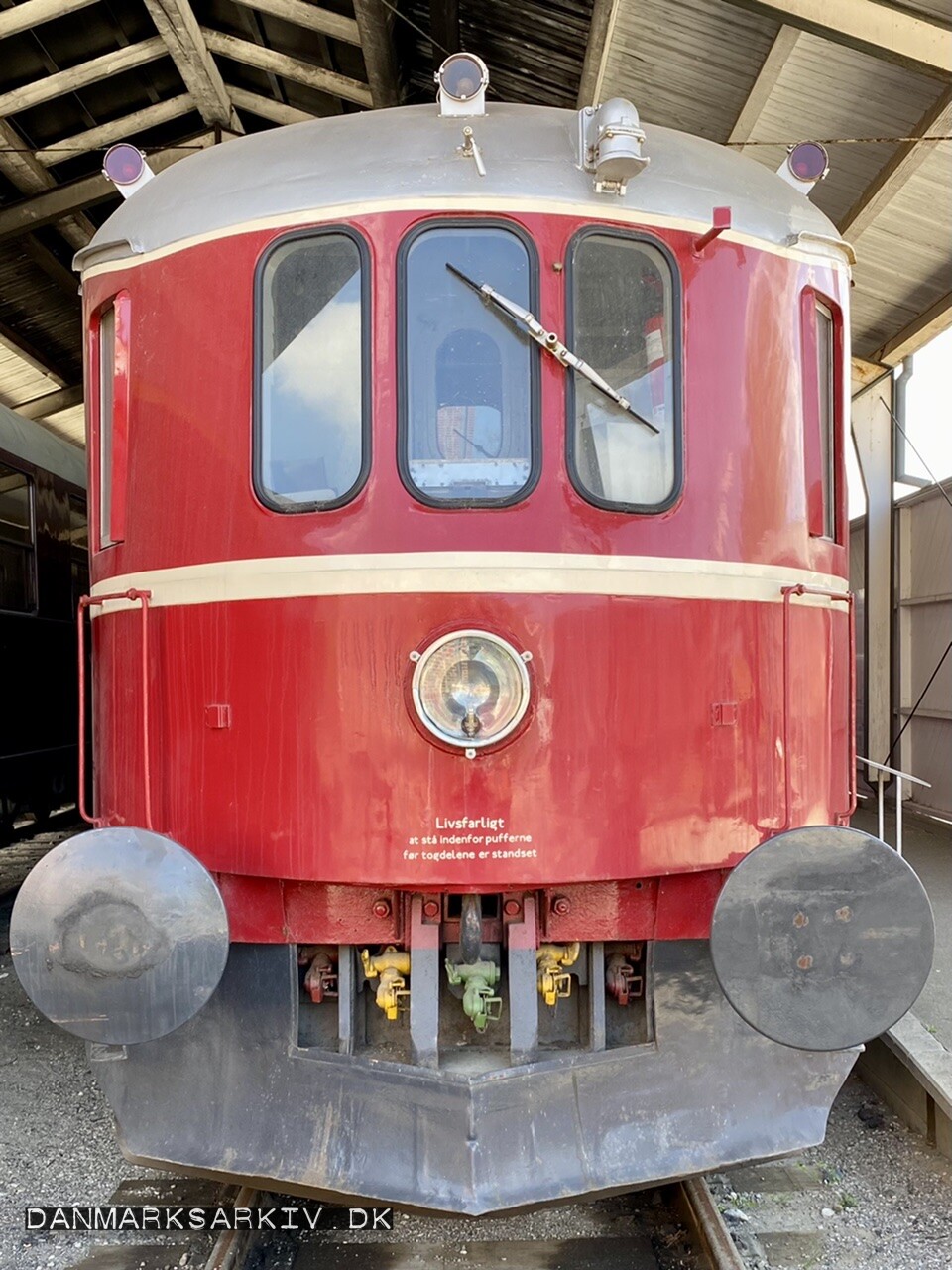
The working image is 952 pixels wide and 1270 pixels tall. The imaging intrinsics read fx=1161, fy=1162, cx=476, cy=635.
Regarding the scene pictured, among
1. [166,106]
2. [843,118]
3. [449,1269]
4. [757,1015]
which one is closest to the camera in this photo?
[757,1015]

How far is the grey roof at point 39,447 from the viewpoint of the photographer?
28.3 feet

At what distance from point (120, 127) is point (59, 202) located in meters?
0.96

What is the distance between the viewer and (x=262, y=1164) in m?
3.39

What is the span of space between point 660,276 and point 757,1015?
218 cm

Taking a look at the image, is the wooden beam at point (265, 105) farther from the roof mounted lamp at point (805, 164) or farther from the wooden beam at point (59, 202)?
the roof mounted lamp at point (805, 164)

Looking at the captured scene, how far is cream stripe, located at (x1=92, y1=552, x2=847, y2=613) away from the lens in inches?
130

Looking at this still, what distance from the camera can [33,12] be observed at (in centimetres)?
902

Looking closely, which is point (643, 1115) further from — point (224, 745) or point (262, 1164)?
point (224, 745)

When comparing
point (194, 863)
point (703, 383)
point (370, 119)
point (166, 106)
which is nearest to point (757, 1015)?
point (194, 863)

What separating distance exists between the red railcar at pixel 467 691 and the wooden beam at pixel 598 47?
3768 mm

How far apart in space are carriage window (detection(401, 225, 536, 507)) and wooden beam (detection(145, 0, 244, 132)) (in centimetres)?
739

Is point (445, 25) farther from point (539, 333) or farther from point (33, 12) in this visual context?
point (539, 333)

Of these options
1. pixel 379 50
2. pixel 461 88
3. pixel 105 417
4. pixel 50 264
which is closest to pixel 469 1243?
pixel 105 417

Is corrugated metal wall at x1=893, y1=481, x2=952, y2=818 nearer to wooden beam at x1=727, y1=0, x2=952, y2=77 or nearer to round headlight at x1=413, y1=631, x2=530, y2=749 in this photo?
wooden beam at x1=727, y1=0, x2=952, y2=77
